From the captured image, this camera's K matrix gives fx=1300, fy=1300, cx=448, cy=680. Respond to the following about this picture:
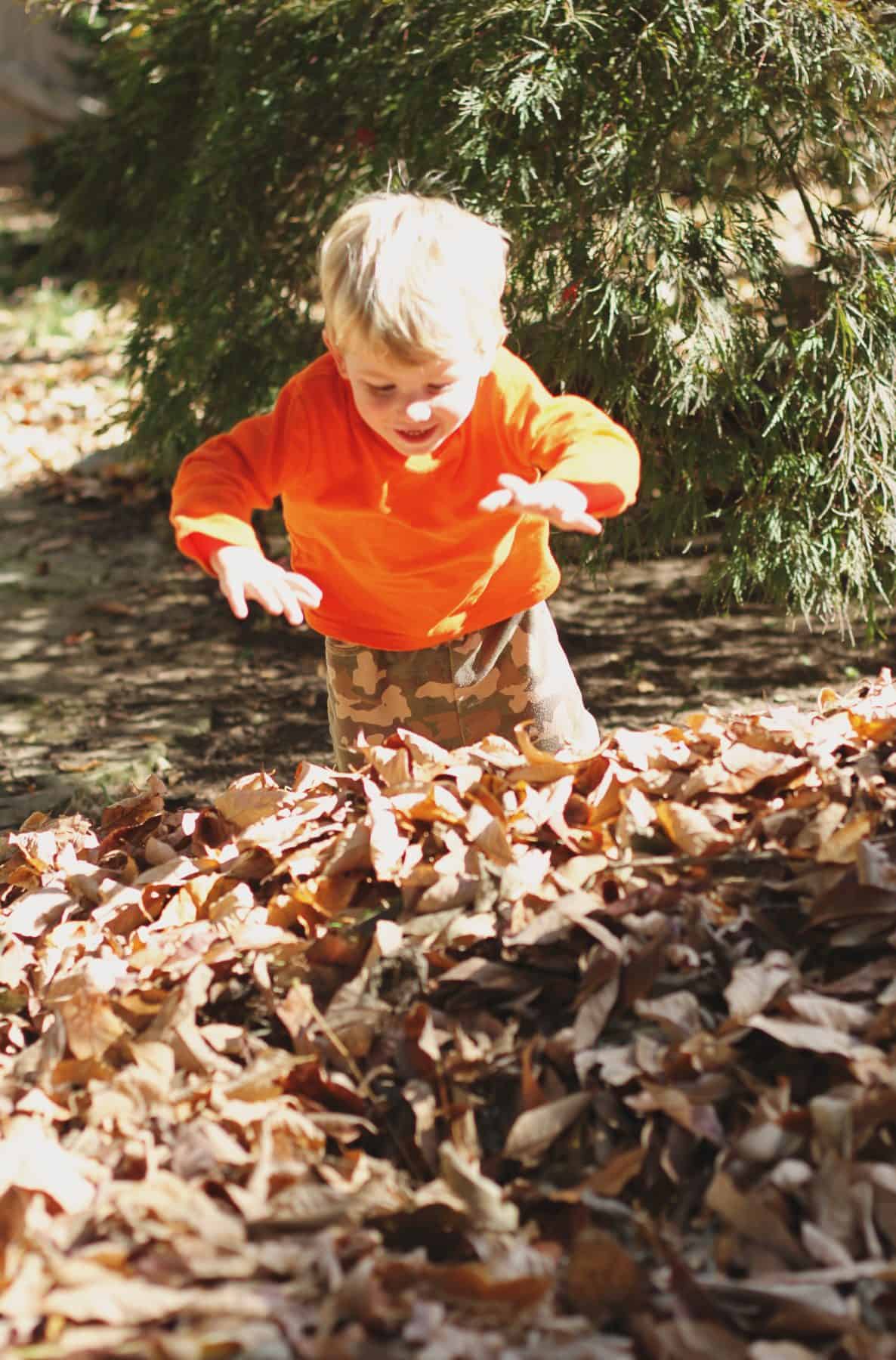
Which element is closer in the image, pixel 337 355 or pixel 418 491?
pixel 337 355

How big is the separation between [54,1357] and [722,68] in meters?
3.00

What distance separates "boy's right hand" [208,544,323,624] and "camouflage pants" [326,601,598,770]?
75cm

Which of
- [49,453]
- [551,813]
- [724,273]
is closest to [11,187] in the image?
[49,453]

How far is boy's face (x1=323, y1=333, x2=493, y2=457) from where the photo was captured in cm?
233

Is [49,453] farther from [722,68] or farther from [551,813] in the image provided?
[551,813]

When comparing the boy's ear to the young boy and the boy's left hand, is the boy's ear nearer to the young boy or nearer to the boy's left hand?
the young boy

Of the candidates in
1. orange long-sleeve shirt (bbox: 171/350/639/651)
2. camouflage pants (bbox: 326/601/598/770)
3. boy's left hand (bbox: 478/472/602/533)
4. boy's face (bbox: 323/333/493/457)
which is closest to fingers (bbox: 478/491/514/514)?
boy's left hand (bbox: 478/472/602/533)

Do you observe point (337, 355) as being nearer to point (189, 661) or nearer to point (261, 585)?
point (261, 585)

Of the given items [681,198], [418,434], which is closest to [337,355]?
[418,434]

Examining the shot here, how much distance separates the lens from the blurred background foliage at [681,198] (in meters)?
3.14

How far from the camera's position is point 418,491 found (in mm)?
2711

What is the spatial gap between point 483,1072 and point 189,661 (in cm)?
301

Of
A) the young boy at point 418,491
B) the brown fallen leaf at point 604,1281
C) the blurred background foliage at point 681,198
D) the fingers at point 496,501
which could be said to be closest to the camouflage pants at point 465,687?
the young boy at point 418,491

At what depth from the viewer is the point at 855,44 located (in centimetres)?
307
